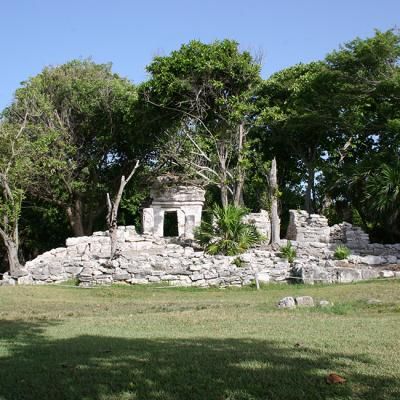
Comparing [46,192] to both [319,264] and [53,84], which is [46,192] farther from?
→ [319,264]

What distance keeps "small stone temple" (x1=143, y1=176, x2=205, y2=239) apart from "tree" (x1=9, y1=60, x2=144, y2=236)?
9.77ft

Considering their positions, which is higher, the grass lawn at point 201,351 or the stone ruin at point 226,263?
the stone ruin at point 226,263

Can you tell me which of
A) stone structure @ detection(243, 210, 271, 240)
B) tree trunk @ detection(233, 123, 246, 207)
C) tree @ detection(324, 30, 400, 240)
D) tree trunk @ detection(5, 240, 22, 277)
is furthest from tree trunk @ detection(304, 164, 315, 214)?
tree trunk @ detection(5, 240, 22, 277)

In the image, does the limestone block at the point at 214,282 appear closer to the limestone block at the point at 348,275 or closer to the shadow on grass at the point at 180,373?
the limestone block at the point at 348,275

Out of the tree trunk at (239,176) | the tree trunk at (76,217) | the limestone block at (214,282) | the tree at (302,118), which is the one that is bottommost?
the limestone block at (214,282)

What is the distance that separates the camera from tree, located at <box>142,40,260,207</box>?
26078 mm

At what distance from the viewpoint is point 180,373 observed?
5449 mm

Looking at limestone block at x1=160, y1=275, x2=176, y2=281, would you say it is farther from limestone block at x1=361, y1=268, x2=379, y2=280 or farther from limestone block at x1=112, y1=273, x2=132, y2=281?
limestone block at x1=361, y1=268, x2=379, y2=280

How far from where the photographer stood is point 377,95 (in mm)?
24891

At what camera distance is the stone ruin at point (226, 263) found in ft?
60.2

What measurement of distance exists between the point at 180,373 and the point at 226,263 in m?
13.8

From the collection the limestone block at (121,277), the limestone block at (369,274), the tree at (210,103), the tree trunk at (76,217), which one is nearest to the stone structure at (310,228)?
the tree at (210,103)

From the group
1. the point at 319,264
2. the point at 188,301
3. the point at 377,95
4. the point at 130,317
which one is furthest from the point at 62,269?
the point at 377,95

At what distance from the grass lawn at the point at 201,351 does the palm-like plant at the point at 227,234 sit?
8.21m
